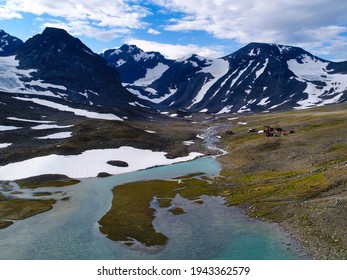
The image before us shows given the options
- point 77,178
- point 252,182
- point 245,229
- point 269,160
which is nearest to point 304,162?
point 269,160

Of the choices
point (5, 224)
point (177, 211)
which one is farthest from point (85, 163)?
point (177, 211)

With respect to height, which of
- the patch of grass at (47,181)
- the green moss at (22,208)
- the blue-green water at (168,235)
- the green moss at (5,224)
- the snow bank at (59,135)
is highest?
the snow bank at (59,135)

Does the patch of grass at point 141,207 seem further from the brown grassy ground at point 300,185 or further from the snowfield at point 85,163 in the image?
the snowfield at point 85,163

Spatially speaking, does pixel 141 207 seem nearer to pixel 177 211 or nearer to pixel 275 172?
pixel 177 211

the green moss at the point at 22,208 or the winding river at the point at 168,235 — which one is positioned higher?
the green moss at the point at 22,208

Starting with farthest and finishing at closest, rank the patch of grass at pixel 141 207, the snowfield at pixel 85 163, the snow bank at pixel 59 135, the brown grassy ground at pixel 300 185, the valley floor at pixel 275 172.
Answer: the snow bank at pixel 59 135 → the snowfield at pixel 85 163 → the patch of grass at pixel 141 207 → the valley floor at pixel 275 172 → the brown grassy ground at pixel 300 185

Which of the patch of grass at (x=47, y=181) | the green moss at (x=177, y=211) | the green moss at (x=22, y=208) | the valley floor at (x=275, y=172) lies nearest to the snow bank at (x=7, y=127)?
the valley floor at (x=275, y=172)

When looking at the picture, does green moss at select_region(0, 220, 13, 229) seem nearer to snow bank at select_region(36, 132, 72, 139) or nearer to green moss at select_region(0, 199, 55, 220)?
green moss at select_region(0, 199, 55, 220)
